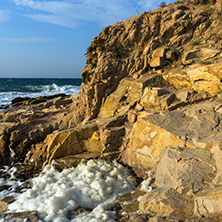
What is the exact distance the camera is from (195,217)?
9.18ft

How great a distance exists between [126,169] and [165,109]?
2.02 m

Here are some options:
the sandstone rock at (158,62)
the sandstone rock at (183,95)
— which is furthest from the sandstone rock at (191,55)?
the sandstone rock at (183,95)

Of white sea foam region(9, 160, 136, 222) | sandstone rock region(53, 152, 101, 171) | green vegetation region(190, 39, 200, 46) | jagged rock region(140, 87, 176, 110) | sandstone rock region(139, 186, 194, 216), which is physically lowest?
white sea foam region(9, 160, 136, 222)

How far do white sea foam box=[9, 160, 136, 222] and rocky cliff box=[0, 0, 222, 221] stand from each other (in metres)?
0.34

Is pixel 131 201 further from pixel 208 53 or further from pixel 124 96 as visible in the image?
pixel 208 53

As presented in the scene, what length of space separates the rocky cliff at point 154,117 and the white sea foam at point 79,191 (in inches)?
13.3

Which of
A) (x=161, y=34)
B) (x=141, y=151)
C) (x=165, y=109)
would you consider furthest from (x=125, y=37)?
(x=141, y=151)

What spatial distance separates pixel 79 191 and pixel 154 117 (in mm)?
2614

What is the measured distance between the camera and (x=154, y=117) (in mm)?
5145

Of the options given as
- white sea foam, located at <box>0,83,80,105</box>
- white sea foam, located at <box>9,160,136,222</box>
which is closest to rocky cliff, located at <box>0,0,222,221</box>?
white sea foam, located at <box>9,160,136,222</box>

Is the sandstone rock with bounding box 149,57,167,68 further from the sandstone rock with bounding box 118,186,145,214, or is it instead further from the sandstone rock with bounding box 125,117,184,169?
the sandstone rock with bounding box 118,186,145,214

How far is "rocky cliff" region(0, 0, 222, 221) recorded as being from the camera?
11.2 ft

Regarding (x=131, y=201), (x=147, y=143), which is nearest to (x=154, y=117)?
(x=147, y=143)

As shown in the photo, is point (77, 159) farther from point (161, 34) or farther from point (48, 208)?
point (161, 34)
